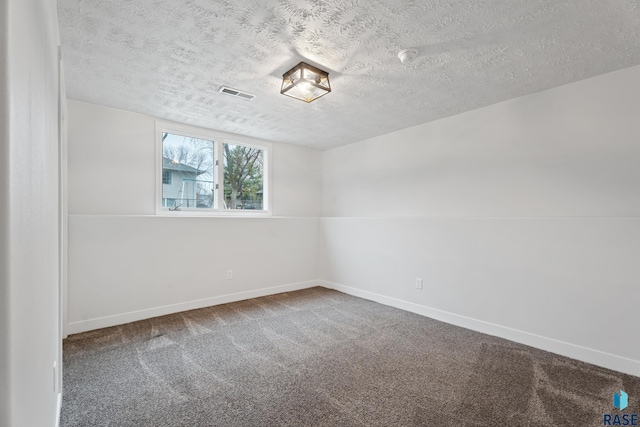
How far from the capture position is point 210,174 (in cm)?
440

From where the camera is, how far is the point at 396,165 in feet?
14.4

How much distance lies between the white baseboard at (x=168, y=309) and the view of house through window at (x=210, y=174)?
1.28 m

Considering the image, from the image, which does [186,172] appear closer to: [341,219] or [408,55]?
[341,219]

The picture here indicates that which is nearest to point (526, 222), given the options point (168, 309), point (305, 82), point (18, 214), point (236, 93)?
point (305, 82)

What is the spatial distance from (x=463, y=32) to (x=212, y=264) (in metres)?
3.72

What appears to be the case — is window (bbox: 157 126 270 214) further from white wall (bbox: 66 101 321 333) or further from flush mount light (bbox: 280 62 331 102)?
flush mount light (bbox: 280 62 331 102)

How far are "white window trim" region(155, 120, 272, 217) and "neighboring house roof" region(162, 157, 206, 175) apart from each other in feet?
0.35

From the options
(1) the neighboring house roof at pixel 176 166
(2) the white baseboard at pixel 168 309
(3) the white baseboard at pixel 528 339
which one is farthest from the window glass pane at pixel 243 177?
(3) the white baseboard at pixel 528 339

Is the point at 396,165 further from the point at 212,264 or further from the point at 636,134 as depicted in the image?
the point at 212,264

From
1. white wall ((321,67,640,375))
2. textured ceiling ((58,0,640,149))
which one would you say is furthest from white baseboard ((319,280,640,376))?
textured ceiling ((58,0,640,149))

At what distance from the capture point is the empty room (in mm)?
1793

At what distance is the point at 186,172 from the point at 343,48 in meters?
2.89

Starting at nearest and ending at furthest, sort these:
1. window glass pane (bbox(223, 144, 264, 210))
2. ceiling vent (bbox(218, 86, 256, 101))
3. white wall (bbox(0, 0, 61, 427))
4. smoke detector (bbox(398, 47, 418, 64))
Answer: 1. white wall (bbox(0, 0, 61, 427))
2. smoke detector (bbox(398, 47, 418, 64))
3. ceiling vent (bbox(218, 86, 256, 101))
4. window glass pane (bbox(223, 144, 264, 210))

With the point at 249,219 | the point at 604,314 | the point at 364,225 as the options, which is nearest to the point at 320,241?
the point at 364,225
